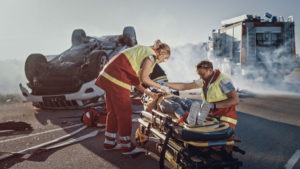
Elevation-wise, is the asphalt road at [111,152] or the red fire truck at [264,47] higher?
the red fire truck at [264,47]

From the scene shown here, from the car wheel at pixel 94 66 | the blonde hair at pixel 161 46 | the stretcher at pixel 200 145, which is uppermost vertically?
the blonde hair at pixel 161 46

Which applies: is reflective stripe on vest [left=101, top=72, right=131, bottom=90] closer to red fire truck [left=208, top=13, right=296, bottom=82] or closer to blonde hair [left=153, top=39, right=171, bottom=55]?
blonde hair [left=153, top=39, right=171, bottom=55]

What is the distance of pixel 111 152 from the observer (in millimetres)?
3998

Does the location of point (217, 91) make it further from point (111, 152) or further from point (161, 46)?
point (111, 152)

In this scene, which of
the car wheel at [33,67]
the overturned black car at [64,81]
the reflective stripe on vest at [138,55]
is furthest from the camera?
the car wheel at [33,67]

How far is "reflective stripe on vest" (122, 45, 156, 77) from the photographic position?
12.4 ft

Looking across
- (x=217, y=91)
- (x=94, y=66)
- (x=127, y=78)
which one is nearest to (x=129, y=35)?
(x=94, y=66)

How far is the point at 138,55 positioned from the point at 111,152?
1.41 m

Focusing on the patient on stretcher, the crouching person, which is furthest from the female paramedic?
the crouching person

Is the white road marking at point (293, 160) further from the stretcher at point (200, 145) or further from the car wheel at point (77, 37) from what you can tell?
the car wheel at point (77, 37)

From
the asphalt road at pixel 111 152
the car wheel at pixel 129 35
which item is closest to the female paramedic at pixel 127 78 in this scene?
the asphalt road at pixel 111 152

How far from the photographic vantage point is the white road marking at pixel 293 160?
3278 millimetres

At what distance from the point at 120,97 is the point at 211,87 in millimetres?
1221

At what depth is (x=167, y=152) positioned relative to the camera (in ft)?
10.2
